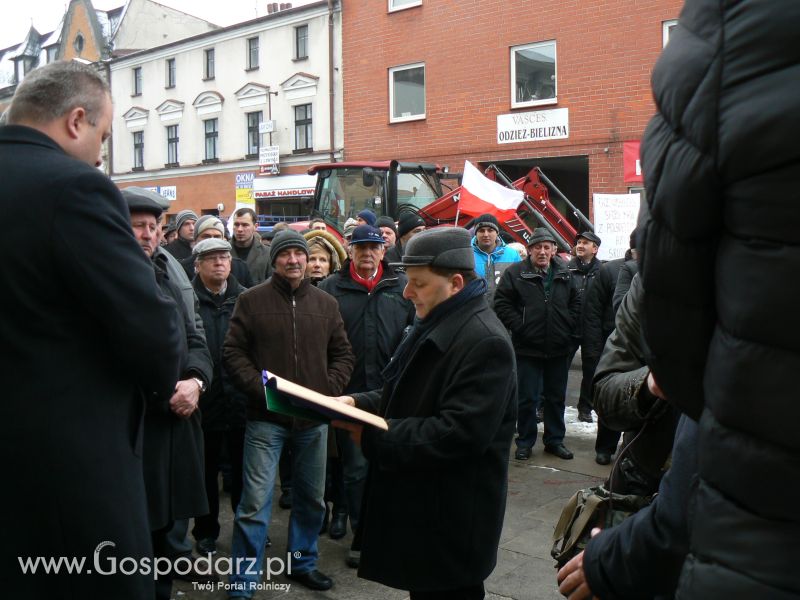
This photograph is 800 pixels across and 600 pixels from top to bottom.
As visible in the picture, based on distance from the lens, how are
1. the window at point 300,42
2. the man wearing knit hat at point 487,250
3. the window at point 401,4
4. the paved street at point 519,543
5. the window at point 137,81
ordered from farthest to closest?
the window at point 137,81 < the window at point 300,42 < the window at point 401,4 < the man wearing knit hat at point 487,250 < the paved street at point 519,543

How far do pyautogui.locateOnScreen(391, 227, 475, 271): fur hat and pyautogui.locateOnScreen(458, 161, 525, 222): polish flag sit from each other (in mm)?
8747

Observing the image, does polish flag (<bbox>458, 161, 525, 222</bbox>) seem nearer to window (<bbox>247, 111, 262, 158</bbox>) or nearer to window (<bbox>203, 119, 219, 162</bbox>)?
window (<bbox>247, 111, 262, 158</bbox>)

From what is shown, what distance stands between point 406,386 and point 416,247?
1.85ft

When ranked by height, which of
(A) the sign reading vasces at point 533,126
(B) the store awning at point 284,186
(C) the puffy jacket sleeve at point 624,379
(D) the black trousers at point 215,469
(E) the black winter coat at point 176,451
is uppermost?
(A) the sign reading vasces at point 533,126

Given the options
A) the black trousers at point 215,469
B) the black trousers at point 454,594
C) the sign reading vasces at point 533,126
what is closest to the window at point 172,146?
the sign reading vasces at point 533,126

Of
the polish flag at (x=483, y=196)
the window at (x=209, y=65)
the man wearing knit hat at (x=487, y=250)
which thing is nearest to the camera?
the man wearing knit hat at (x=487, y=250)

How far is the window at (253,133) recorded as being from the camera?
90.9 ft

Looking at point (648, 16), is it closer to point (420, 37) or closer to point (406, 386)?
point (420, 37)

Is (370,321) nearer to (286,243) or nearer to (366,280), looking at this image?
(366,280)

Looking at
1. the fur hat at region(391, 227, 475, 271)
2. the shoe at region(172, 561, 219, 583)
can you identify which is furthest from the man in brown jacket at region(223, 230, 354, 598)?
the fur hat at region(391, 227, 475, 271)

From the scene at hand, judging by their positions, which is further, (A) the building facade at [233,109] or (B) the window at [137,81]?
(B) the window at [137,81]

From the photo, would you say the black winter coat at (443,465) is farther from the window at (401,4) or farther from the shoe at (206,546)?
the window at (401,4)

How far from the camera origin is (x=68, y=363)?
7.12ft

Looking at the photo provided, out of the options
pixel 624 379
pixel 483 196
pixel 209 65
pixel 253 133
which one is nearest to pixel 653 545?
pixel 624 379
